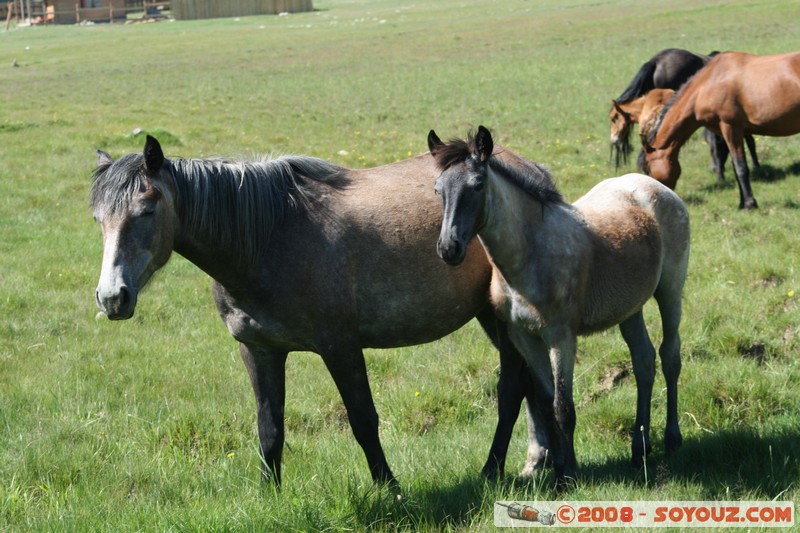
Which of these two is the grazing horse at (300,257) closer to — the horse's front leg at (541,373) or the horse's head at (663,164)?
the horse's front leg at (541,373)

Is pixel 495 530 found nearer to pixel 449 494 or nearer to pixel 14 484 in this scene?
pixel 449 494

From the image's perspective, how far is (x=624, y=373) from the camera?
23.0 ft

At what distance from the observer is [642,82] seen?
16.3 metres

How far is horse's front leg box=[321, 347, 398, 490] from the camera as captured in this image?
16.0ft

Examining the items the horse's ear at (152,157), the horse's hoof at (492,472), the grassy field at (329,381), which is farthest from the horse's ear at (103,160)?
the horse's hoof at (492,472)

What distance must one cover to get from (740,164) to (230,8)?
6414 centimetres

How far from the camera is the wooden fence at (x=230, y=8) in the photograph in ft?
227

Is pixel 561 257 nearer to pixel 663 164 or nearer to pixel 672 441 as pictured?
pixel 672 441

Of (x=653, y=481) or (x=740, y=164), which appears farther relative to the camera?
(x=740, y=164)

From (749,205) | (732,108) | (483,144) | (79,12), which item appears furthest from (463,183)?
(79,12)

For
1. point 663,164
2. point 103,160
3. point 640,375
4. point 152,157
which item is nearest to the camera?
point 152,157

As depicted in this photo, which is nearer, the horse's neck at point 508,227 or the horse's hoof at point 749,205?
the horse's neck at point 508,227

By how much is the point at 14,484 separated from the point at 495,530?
110 inches

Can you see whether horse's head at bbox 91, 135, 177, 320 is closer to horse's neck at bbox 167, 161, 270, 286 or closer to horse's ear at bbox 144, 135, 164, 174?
horse's ear at bbox 144, 135, 164, 174
